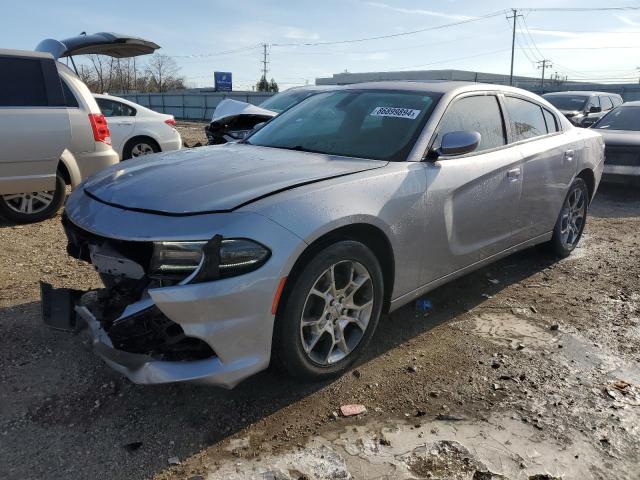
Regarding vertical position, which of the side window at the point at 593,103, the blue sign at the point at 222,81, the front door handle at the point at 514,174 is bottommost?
the front door handle at the point at 514,174

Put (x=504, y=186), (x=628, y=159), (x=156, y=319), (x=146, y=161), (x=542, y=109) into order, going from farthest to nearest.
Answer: (x=628, y=159) → (x=542, y=109) → (x=504, y=186) → (x=146, y=161) → (x=156, y=319)

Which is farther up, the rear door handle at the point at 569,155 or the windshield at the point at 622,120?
the windshield at the point at 622,120

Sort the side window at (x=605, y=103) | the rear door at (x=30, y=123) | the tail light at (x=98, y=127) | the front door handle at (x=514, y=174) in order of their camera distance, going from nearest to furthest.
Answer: the front door handle at (x=514, y=174), the rear door at (x=30, y=123), the tail light at (x=98, y=127), the side window at (x=605, y=103)

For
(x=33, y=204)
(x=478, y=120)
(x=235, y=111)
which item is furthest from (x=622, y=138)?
(x=33, y=204)

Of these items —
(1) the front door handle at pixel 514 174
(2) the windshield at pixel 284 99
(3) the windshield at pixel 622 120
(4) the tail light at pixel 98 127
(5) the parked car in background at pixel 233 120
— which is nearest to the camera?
(1) the front door handle at pixel 514 174

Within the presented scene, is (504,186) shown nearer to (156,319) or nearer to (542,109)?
(542,109)

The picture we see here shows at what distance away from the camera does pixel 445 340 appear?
A: 142 inches

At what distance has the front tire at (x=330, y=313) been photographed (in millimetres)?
2648

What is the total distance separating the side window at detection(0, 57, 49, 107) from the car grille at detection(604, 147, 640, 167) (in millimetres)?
8248

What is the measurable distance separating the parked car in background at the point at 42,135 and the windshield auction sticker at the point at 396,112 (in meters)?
3.80

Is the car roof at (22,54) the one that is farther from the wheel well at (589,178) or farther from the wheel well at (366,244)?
the wheel well at (589,178)

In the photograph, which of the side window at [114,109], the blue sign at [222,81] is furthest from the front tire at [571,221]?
the blue sign at [222,81]

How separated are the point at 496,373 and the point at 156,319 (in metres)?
2.01

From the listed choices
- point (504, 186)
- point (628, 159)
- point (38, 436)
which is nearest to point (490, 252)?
point (504, 186)
